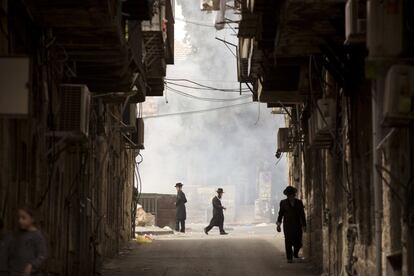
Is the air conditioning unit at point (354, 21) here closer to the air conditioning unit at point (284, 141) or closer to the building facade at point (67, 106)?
the building facade at point (67, 106)

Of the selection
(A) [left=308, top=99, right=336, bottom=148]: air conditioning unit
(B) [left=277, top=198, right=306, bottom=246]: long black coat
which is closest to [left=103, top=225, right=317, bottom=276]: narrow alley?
(B) [left=277, top=198, right=306, bottom=246]: long black coat

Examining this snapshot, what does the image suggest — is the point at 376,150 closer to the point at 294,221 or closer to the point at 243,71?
the point at 294,221

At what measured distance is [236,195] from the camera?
60.5m

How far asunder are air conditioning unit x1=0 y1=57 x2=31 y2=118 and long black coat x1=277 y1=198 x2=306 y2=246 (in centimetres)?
1128

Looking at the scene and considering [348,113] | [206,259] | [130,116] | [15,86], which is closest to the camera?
[15,86]

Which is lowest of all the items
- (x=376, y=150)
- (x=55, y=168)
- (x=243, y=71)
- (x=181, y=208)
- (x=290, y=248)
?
(x=290, y=248)

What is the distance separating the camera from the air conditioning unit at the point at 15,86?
9.91 metres

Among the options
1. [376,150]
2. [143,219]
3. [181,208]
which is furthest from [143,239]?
[376,150]

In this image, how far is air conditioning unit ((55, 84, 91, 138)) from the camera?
14.2m

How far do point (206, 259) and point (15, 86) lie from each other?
1153cm

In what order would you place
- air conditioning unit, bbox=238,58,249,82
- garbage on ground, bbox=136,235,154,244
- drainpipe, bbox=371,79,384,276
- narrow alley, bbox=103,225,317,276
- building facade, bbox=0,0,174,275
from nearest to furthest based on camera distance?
drainpipe, bbox=371,79,384,276
building facade, bbox=0,0,174,275
narrow alley, bbox=103,225,317,276
air conditioning unit, bbox=238,58,249,82
garbage on ground, bbox=136,235,154,244

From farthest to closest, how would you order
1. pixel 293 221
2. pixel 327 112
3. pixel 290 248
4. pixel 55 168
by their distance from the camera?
pixel 293 221 → pixel 290 248 → pixel 327 112 → pixel 55 168

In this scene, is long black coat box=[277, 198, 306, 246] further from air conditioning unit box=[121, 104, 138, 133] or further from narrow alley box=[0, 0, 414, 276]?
air conditioning unit box=[121, 104, 138, 133]

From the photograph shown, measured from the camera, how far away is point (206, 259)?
20969mm
